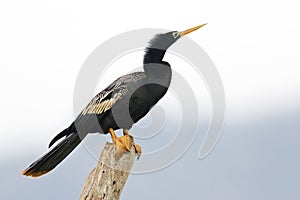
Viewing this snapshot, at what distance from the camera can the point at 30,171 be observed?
30.7 ft

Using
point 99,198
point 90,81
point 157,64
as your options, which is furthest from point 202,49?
point 99,198

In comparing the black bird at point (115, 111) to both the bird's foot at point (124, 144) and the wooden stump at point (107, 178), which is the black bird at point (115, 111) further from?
the wooden stump at point (107, 178)

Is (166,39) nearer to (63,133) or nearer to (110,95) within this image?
(110,95)

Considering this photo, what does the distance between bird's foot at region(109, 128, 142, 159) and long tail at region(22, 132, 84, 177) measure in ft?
2.37

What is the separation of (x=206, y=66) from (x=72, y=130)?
10.2 feet

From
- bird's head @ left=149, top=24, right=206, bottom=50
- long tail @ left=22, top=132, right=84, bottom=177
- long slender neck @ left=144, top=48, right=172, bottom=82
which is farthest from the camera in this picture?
bird's head @ left=149, top=24, right=206, bottom=50

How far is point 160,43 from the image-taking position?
10359 mm

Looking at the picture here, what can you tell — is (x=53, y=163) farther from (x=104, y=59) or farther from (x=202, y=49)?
(x=202, y=49)

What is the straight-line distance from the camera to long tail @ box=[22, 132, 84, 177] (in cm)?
936

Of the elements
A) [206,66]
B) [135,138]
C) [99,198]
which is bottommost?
[99,198]

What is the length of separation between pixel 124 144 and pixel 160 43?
2.46 m

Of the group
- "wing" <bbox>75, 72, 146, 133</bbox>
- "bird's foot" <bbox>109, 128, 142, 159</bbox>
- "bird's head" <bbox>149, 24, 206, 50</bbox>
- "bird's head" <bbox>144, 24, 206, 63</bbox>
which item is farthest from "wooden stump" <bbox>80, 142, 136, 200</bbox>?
"bird's head" <bbox>149, 24, 206, 50</bbox>

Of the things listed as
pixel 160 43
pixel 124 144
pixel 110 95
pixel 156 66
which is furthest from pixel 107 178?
pixel 160 43

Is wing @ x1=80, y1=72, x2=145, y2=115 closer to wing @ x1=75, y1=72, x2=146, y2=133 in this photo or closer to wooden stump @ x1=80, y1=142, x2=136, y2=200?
wing @ x1=75, y1=72, x2=146, y2=133
